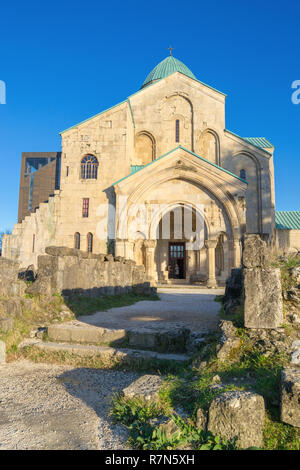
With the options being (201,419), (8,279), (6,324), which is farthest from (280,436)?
(8,279)

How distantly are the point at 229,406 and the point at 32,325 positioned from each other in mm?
5387

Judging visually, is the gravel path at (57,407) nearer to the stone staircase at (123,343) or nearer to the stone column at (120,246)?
the stone staircase at (123,343)

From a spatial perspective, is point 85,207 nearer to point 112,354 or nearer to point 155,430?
point 112,354

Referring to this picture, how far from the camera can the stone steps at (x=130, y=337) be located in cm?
549

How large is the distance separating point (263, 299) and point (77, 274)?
7.09 metres

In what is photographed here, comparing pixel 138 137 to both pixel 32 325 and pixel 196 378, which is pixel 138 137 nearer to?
pixel 32 325

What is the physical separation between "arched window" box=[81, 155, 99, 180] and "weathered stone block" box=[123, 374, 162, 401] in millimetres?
20497

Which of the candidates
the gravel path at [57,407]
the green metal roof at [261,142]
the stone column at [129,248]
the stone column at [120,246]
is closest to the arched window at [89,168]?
the stone column at [120,246]

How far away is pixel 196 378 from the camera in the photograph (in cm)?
352

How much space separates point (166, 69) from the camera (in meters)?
28.9

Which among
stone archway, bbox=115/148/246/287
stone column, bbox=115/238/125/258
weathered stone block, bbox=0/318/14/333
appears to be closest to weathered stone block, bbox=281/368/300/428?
weathered stone block, bbox=0/318/14/333

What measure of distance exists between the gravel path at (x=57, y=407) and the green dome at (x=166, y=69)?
28.5 m

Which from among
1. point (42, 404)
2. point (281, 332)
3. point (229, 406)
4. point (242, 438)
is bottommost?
point (42, 404)

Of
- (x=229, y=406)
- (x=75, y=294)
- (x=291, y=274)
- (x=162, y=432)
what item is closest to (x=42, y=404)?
(x=162, y=432)
